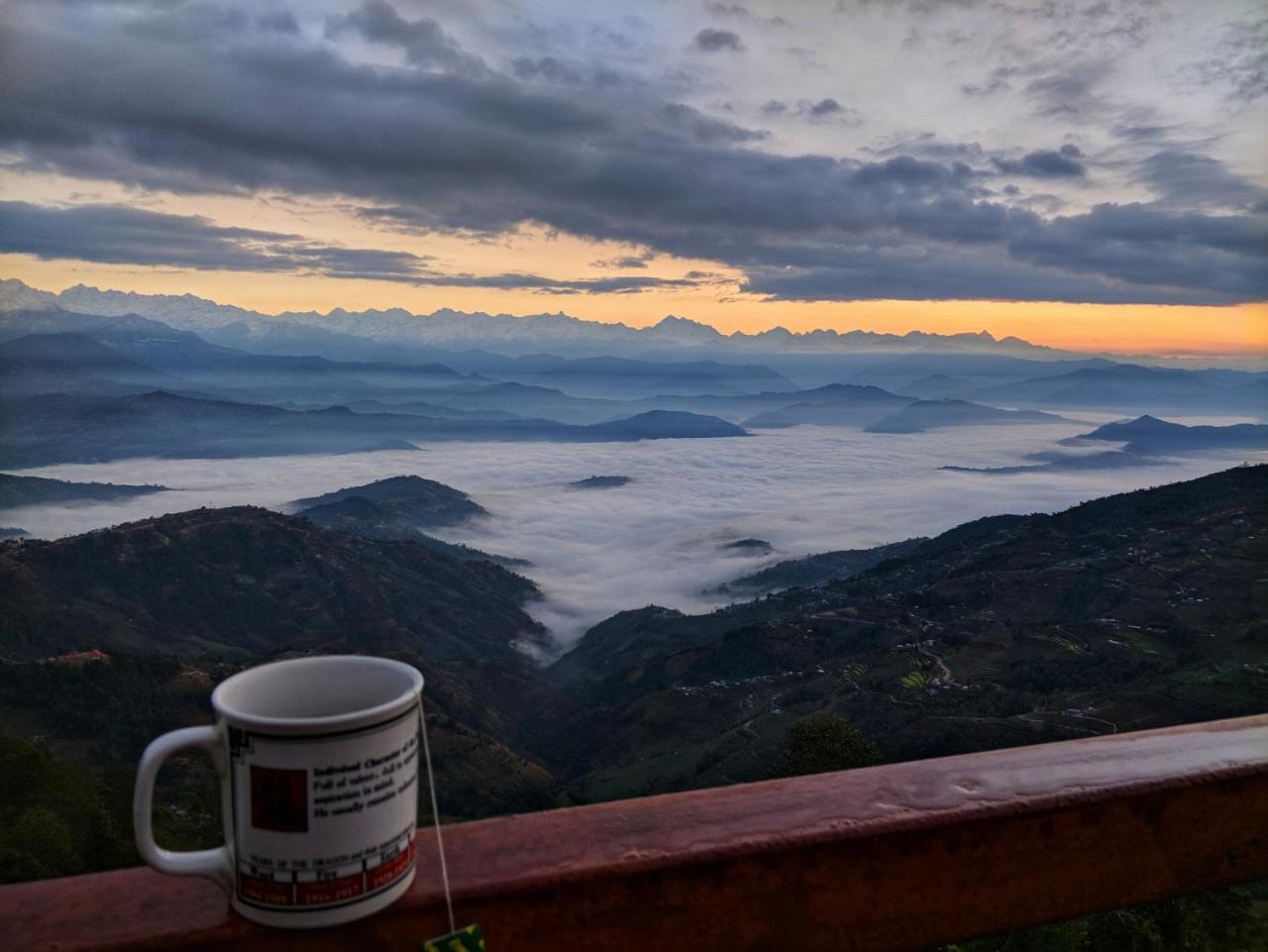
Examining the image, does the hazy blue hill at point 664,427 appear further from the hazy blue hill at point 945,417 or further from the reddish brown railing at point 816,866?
the reddish brown railing at point 816,866

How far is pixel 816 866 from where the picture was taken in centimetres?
109

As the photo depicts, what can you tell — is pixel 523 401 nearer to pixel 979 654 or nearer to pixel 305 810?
pixel 979 654

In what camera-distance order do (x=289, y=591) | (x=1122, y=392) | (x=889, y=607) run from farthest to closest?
(x=1122, y=392)
(x=289, y=591)
(x=889, y=607)

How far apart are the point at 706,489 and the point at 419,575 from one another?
7169cm

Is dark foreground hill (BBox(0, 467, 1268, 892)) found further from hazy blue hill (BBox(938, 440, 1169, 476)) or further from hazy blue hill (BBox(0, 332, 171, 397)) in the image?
hazy blue hill (BBox(938, 440, 1169, 476))

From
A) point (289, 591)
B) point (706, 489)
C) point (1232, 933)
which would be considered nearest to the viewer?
point (1232, 933)

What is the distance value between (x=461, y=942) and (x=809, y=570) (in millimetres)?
117224

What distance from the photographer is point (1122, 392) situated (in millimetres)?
165000

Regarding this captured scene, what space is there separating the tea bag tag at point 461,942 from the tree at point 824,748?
23.6 metres

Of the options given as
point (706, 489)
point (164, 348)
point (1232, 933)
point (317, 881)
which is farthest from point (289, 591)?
point (706, 489)

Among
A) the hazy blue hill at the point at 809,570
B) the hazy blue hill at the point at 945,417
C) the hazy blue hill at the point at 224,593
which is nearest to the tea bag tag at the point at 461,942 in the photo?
the hazy blue hill at the point at 224,593

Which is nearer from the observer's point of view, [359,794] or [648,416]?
[359,794]

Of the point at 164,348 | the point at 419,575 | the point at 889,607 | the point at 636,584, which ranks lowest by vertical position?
the point at 636,584

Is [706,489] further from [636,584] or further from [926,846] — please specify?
[926,846]
